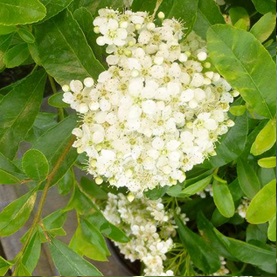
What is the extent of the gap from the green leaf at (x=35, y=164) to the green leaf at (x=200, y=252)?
47 centimetres

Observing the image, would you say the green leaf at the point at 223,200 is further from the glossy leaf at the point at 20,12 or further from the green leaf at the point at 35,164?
the glossy leaf at the point at 20,12

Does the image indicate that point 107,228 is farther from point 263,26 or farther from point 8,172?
point 263,26

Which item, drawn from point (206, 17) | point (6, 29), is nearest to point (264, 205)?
point (206, 17)

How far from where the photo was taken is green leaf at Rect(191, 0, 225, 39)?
0.79 meters

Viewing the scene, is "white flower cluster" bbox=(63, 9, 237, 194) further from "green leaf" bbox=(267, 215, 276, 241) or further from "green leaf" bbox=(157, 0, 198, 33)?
"green leaf" bbox=(267, 215, 276, 241)

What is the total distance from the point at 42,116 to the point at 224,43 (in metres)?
0.48

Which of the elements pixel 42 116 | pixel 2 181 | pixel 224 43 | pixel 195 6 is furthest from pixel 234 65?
pixel 42 116

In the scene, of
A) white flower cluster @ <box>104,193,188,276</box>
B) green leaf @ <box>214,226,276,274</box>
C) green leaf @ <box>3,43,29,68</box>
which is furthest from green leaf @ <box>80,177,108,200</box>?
green leaf @ <box>3,43,29,68</box>

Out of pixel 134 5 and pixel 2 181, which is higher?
pixel 134 5

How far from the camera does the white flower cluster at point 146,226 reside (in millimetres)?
1122

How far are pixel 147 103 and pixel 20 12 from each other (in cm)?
20

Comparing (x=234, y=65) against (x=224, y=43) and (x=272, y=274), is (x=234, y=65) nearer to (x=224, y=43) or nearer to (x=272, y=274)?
(x=224, y=43)

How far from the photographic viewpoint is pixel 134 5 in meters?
0.80

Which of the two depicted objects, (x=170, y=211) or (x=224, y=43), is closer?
(x=224, y=43)
